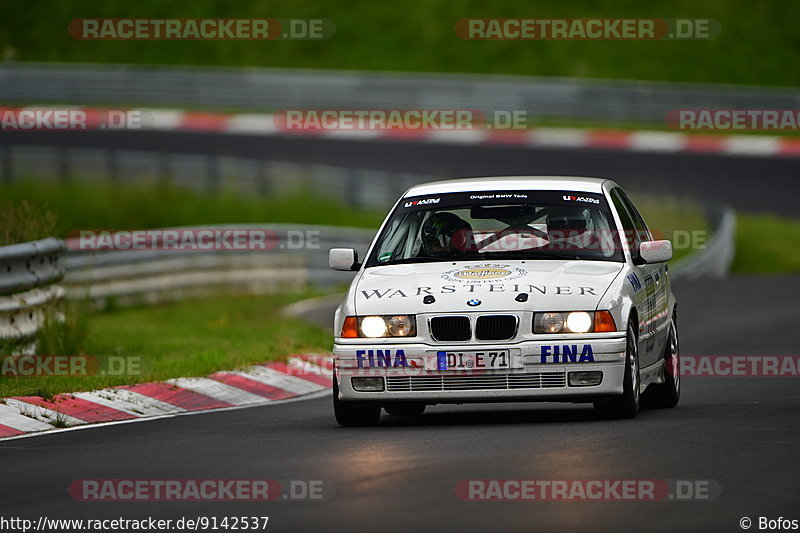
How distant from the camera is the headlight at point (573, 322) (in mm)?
10281

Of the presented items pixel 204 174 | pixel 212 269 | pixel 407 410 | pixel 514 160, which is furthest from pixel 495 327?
pixel 514 160

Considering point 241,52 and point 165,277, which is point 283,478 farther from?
point 241,52

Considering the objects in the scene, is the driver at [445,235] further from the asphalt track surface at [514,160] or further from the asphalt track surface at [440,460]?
the asphalt track surface at [514,160]

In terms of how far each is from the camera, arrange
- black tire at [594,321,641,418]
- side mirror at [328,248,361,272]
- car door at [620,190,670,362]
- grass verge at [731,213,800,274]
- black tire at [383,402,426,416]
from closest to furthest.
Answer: black tire at [594,321,641,418]
side mirror at [328,248,361,272]
black tire at [383,402,426,416]
car door at [620,190,670,362]
grass verge at [731,213,800,274]

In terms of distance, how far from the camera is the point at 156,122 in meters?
42.5

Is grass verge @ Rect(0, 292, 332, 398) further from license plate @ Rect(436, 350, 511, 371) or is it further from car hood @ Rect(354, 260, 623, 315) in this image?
license plate @ Rect(436, 350, 511, 371)

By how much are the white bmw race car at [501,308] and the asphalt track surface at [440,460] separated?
26 centimetres

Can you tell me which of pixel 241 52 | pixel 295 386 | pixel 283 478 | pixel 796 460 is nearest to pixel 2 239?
pixel 295 386

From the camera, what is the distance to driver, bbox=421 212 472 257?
1135 cm

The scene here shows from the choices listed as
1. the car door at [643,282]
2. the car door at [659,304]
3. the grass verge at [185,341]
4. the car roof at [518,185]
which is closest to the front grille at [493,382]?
the car door at [643,282]

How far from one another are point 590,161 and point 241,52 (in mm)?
14836

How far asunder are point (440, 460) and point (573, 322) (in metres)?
1.86

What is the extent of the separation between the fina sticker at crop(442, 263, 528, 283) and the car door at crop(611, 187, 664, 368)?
805mm

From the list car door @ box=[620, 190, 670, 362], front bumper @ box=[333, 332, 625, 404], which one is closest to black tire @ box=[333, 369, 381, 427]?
front bumper @ box=[333, 332, 625, 404]
